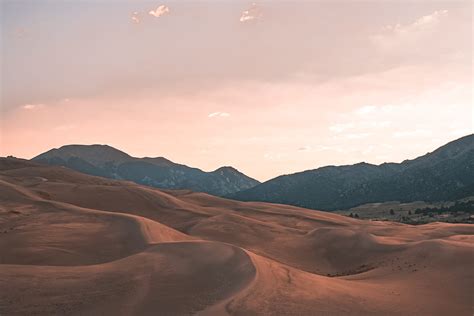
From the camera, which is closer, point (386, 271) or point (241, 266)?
point (241, 266)

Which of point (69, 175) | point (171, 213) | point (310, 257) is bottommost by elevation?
point (310, 257)

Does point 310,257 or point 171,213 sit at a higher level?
point 171,213

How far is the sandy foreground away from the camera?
14102mm

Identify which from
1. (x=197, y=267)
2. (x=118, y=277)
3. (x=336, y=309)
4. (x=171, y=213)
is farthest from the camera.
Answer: (x=171, y=213)

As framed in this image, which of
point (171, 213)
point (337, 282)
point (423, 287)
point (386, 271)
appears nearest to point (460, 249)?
point (386, 271)

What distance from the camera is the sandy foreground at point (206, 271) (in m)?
14.1

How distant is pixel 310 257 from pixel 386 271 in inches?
387

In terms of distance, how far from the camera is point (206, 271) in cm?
1722

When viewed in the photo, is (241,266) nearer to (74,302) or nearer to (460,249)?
(74,302)

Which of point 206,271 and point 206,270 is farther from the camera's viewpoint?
point 206,270

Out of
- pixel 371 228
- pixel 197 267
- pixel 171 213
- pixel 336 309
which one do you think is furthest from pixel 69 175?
pixel 336 309

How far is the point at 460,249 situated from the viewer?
2359 centimetres

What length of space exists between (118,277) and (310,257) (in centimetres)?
1896

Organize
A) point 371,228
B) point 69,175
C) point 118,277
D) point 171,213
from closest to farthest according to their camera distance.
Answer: point 118,277
point 371,228
point 171,213
point 69,175
